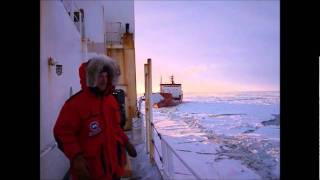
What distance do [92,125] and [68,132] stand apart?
11 cm

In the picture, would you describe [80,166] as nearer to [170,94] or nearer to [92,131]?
[92,131]

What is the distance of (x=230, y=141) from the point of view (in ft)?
26.3

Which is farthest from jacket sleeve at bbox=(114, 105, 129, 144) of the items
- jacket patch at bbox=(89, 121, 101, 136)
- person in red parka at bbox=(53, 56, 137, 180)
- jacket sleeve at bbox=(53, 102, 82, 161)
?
jacket sleeve at bbox=(53, 102, 82, 161)

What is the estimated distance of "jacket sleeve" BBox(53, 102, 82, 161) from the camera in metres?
1.24

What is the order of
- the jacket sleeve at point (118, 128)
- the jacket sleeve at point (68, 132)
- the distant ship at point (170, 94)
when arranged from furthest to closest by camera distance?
the distant ship at point (170, 94) < the jacket sleeve at point (118, 128) < the jacket sleeve at point (68, 132)

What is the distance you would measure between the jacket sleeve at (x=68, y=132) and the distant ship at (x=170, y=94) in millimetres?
20893

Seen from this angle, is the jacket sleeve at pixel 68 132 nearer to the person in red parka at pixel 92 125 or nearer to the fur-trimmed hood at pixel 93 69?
the person in red parka at pixel 92 125

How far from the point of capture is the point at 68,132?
1.24 metres

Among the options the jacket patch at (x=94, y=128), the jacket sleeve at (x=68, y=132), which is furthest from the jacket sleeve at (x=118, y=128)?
the jacket sleeve at (x=68, y=132)

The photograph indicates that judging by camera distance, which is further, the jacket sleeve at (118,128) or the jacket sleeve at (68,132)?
the jacket sleeve at (118,128)

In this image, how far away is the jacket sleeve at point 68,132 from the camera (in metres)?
1.24
